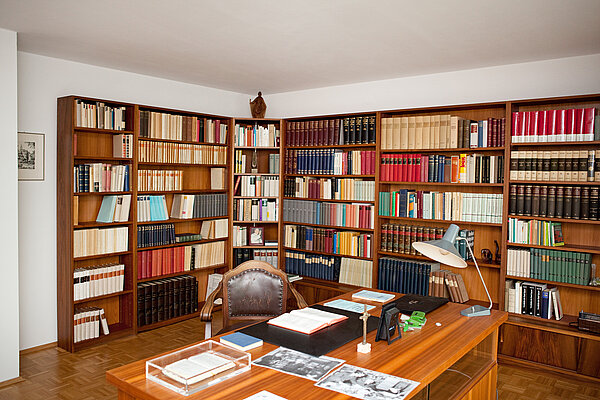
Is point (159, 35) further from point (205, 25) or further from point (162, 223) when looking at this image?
point (162, 223)

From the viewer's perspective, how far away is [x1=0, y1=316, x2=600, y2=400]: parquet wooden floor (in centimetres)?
374

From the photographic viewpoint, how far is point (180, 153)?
5.48 meters

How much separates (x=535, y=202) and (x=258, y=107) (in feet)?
11.6

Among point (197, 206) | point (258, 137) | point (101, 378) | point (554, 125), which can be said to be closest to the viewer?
point (101, 378)

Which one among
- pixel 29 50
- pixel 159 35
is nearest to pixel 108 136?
pixel 29 50

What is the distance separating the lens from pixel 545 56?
4312mm

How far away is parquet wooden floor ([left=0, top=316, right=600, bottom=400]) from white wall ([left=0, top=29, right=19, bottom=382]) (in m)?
0.28

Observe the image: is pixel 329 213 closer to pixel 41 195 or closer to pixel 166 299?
pixel 166 299

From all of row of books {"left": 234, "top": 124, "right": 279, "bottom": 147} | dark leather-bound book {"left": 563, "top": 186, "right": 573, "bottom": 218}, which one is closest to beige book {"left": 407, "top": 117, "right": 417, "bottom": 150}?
dark leather-bound book {"left": 563, "top": 186, "right": 573, "bottom": 218}

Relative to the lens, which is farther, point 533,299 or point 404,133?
point 404,133

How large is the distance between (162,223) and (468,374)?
3.84 meters

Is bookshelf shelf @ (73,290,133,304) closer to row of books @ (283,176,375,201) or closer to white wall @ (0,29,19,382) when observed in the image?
white wall @ (0,29,19,382)

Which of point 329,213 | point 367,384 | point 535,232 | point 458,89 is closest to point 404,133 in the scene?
point 458,89

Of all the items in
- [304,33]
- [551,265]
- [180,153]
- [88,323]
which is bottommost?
[88,323]
